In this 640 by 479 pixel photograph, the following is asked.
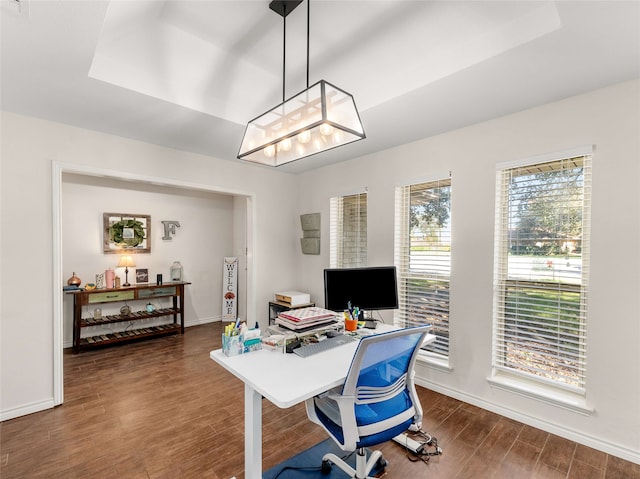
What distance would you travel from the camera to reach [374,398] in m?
1.55

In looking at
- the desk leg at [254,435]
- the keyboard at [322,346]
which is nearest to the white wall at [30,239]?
the desk leg at [254,435]

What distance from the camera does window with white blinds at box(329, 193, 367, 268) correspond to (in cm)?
380

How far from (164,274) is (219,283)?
100 cm

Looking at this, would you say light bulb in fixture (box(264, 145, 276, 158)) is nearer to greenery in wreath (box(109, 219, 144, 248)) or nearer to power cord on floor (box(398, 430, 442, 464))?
power cord on floor (box(398, 430, 442, 464))

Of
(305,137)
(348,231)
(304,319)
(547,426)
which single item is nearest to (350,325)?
(304,319)

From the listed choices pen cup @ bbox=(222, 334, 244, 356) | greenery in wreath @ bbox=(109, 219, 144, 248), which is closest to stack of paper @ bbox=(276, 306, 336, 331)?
pen cup @ bbox=(222, 334, 244, 356)

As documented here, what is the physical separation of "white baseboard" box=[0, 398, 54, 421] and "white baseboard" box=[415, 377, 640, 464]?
3484 mm

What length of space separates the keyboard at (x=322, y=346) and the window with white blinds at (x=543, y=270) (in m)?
1.44

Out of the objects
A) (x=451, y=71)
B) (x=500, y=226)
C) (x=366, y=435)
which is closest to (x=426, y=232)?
(x=500, y=226)

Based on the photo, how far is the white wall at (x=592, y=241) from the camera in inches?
80.2

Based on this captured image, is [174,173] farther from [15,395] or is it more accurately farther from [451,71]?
[451,71]

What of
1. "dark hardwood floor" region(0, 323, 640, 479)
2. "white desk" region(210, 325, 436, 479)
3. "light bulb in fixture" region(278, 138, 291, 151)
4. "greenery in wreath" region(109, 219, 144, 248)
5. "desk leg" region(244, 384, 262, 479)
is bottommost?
"dark hardwood floor" region(0, 323, 640, 479)

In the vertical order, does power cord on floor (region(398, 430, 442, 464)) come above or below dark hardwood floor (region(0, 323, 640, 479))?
above

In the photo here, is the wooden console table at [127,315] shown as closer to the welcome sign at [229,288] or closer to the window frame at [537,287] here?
the welcome sign at [229,288]
